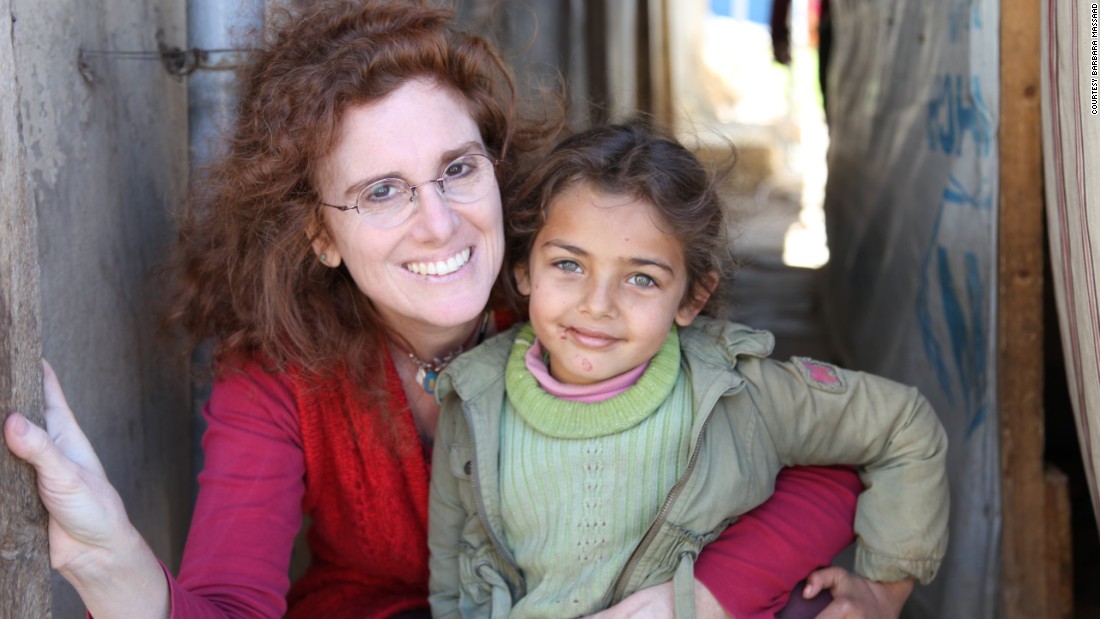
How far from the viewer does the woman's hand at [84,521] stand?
4.60 ft

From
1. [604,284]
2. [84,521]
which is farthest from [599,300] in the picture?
[84,521]

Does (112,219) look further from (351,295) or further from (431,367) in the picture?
(431,367)

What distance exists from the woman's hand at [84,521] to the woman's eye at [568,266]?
A: 2.79 feet

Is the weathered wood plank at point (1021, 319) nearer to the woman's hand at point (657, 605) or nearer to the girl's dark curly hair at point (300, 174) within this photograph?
the woman's hand at point (657, 605)

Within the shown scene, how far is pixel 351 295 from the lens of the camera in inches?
87.8

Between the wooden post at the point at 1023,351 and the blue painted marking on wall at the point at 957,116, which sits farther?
the blue painted marking on wall at the point at 957,116

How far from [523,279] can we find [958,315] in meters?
1.22

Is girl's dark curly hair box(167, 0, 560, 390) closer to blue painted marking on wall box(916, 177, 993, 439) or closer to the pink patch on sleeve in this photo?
the pink patch on sleeve

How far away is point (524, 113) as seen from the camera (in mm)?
2367

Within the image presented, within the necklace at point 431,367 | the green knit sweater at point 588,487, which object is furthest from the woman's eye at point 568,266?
the necklace at point 431,367

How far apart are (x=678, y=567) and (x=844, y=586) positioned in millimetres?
343

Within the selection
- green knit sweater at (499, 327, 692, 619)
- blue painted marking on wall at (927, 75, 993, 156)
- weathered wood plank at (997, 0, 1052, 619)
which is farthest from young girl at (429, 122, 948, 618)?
blue painted marking on wall at (927, 75, 993, 156)

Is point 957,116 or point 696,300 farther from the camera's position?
point 957,116

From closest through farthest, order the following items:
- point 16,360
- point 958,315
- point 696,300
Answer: point 16,360
point 696,300
point 958,315
